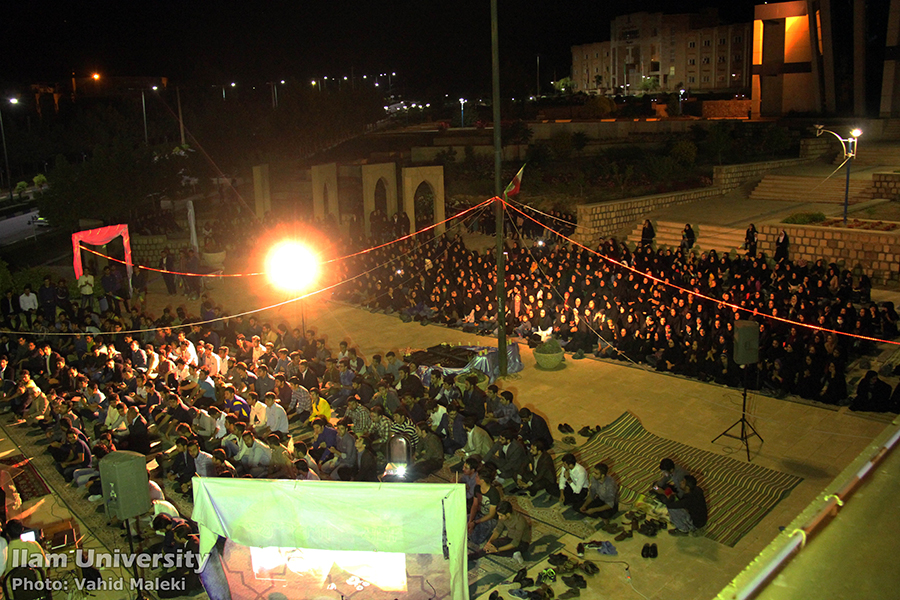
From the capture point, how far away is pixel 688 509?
761 centimetres

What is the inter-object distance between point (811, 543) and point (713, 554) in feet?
16.9

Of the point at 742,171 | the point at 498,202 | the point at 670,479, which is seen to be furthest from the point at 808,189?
the point at 670,479

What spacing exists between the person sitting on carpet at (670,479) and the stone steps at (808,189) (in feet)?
53.3

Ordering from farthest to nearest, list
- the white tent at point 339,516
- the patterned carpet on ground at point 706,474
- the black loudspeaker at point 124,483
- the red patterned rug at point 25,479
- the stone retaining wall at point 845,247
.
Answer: the stone retaining wall at point 845,247 < the red patterned rug at point 25,479 < the patterned carpet on ground at point 706,474 < the black loudspeaker at point 124,483 < the white tent at point 339,516

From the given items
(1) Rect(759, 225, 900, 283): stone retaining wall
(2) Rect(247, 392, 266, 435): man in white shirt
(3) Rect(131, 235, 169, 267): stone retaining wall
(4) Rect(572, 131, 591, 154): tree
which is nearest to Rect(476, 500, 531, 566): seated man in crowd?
(2) Rect(247, 392, 266, 435): man in white shirt

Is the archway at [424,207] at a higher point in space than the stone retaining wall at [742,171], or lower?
lower

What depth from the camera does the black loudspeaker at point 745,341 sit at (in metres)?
8.95

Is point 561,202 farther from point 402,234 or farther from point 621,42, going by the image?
point 621,42

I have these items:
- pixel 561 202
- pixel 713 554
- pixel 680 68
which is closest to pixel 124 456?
pixel 713 554

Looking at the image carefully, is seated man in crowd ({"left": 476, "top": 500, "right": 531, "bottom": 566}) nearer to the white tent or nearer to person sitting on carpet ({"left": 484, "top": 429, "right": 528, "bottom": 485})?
the white tent

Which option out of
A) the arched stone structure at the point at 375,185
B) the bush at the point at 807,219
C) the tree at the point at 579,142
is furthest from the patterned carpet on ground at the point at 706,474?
the tree at the point at 579,142

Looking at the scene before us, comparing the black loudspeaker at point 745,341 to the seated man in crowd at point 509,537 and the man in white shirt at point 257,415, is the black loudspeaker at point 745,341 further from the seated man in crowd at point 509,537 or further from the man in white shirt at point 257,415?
the man in white shirt at point 257,415

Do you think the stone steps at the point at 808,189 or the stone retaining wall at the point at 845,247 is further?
the stone steps at the point at 808,189

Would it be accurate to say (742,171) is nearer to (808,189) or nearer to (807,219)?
(808,189)
